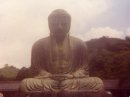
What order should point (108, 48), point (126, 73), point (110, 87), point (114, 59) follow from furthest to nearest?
point (108, 48) → point (114, 59) → point (126, 73) → point (110, 87)

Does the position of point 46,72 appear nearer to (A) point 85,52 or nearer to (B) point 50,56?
(B) point 50,56

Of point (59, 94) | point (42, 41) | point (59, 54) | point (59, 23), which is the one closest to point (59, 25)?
point (59, 23)

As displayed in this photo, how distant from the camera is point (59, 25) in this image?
10.2 meters

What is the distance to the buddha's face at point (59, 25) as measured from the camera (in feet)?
33.3

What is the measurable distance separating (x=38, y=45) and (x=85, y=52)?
1145mm

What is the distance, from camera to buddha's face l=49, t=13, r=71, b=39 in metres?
10.1

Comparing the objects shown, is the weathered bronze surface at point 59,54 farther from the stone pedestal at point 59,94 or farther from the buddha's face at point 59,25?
the stone pedestal at point 59,94

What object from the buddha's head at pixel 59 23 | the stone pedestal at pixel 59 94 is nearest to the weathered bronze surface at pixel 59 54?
the buddha's head at pixel 59 23

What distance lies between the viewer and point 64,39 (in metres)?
10.2

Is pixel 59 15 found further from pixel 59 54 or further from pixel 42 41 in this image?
pixel 59 54

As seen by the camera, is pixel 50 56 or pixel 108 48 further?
pixel 108 48

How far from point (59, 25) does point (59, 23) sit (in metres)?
0.05

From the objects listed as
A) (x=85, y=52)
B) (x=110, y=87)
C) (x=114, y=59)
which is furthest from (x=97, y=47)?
(x=85, y=52)

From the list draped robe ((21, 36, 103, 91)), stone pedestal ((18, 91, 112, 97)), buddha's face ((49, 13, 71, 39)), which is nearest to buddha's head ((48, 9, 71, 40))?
buddha's face ((49, 13, 71, 39))
